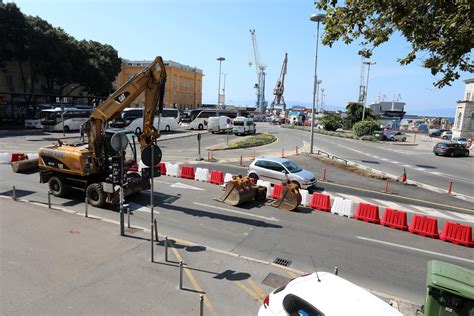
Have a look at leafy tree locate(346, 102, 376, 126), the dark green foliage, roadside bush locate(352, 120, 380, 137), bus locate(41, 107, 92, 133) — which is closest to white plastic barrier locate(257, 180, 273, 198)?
bus locate(41, 107, 92, 133)

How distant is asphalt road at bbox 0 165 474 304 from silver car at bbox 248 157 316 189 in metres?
3.18

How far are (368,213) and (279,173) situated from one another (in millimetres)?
5147

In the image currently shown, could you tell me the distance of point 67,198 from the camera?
14.2 metres

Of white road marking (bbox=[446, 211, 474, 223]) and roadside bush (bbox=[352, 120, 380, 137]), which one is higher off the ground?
roadside bush (bbox=[352, 120, 380, 137])

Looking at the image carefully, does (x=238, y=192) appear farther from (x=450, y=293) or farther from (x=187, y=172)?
(x=450, y=293)

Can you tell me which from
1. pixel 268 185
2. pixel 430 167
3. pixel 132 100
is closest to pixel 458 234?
pixel 268 185

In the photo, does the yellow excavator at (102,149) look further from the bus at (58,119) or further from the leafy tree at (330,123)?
the leafy tree at (330,123)

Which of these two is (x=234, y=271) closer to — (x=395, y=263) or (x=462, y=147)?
(x=395, y=263)

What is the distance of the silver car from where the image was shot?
17031 millimetres

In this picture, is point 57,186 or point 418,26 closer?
point 418,26

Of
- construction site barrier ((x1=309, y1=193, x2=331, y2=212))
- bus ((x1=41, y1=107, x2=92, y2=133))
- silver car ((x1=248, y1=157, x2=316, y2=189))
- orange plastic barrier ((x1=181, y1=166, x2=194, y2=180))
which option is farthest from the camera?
bus ((x1=41, y1=107, x2=92, y2=133))

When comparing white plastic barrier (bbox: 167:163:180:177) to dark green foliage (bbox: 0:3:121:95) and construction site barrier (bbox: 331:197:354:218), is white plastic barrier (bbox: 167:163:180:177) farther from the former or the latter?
dark green foliage (bbox: 0:3:121:95)

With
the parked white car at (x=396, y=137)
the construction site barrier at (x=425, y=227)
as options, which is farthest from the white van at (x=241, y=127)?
the construction site barrier at (x=425, y=227)

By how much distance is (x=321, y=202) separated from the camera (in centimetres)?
1454
